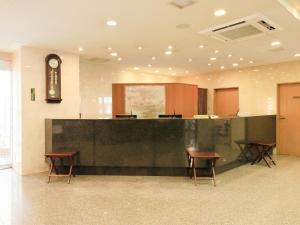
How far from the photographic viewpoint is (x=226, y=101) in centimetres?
940

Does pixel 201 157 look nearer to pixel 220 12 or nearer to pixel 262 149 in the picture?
pixel 220 12

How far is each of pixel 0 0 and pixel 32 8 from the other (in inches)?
15.6

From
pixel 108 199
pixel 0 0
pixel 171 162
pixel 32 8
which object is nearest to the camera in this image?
pixel 0 0

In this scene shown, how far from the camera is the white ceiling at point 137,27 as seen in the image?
11.5 ft

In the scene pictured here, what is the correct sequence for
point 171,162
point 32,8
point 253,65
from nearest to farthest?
point 32,8 → point 171,162 → point 253,65

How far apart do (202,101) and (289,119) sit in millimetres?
3011

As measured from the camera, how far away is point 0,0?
3334 mm

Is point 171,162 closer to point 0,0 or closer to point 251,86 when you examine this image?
point 0,0

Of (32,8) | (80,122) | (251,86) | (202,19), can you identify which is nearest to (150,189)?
(80,122)

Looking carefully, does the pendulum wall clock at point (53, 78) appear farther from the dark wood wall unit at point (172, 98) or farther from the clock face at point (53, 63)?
the dark wood wall unit at point (172, 98)

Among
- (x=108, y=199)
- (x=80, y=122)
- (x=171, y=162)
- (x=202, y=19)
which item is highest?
(x=202, y=19)

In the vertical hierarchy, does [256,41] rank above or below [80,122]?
above

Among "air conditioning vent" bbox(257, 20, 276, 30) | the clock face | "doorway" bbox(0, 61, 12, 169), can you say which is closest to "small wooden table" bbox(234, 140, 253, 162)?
"air conditioning vent" bbox(257, 20, 276, 30)

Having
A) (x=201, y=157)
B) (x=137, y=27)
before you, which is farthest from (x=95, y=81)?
(x=201, y=157)
